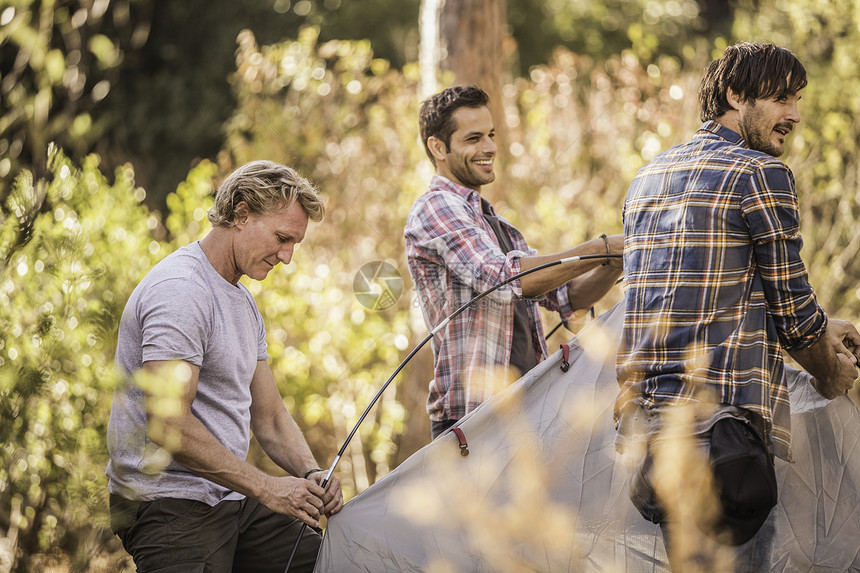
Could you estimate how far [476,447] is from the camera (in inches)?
98.9

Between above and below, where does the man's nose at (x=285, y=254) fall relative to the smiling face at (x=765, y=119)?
below

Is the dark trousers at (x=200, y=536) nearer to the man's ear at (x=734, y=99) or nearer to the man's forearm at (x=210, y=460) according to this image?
the man's forearm at (x=210, y=460)

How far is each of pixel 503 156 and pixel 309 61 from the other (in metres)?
2.06

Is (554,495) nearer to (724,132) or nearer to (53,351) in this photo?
(724,132)

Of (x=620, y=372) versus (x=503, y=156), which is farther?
(x=503, y=156)

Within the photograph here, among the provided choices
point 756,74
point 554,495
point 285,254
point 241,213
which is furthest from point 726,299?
point 241,213

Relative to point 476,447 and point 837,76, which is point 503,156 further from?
point 476,447

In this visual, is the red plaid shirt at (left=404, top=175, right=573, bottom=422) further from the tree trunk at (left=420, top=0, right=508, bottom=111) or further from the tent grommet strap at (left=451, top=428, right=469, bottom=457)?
the tree trunk at (left=420, top=0, right=508, bottom=111)

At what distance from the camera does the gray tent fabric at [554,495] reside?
2400mm

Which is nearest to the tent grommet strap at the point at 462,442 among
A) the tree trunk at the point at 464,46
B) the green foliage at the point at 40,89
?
the green foliage at the point at 40,89

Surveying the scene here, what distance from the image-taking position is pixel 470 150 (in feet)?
9.23

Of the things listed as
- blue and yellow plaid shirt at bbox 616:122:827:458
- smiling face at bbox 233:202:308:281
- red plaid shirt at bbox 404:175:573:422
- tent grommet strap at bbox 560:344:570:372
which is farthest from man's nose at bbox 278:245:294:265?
blue and yellow plaid shirt at bbox 616:122:827:458

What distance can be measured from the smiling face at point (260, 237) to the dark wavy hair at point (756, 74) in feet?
3.77

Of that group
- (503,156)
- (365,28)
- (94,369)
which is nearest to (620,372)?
(94,369)
